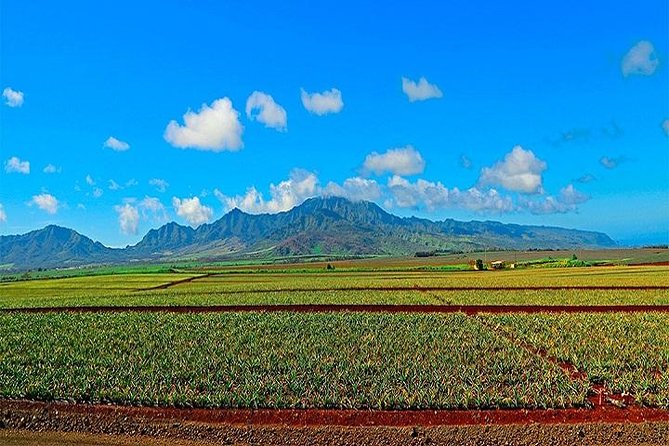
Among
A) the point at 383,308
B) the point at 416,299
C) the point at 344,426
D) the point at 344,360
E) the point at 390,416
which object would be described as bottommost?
the point at 344,426

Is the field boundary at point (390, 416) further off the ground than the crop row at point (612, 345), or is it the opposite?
the crop row at point (612, 345)

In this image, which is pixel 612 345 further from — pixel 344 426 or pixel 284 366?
pixel 344 426

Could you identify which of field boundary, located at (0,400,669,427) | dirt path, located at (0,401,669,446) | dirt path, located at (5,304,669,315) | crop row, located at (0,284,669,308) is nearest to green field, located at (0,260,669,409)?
field boundary, located at (0,400,669,427)

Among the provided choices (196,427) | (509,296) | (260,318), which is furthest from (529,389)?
(509,296)

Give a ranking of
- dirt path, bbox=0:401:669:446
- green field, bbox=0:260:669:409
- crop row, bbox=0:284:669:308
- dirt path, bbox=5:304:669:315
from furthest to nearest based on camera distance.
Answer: crop row, bbox=0:284:669:308 → dirt path, bbox=5:304:669:315 → green field, bbox=0:260:669:409 → dirt path, bbox=0:401:669:446

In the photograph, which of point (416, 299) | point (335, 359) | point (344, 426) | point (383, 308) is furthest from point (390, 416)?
point (416, 299)

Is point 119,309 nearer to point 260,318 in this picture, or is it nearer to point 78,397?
point 260,318

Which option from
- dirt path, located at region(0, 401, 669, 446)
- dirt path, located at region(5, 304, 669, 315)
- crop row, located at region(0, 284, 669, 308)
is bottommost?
dirt path, located at region(0, 401, 669, 446)

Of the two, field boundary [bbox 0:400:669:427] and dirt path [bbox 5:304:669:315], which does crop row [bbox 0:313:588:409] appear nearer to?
field boundary [bbox 0:400:669:427]

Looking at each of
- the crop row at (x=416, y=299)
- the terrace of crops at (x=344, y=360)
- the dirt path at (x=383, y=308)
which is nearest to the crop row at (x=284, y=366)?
the terrace of crops at (x=344, y=360)

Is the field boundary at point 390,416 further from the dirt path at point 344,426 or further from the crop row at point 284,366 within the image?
the crop row at point 284,366

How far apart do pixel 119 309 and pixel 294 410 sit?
93.0 feet

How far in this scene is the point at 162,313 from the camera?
33.9 meters

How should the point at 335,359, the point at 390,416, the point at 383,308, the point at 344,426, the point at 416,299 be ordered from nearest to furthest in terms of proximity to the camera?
the point at 344,426
the point at 390,416
the point at 335,359
the point at 383,308
the point at 416,299
